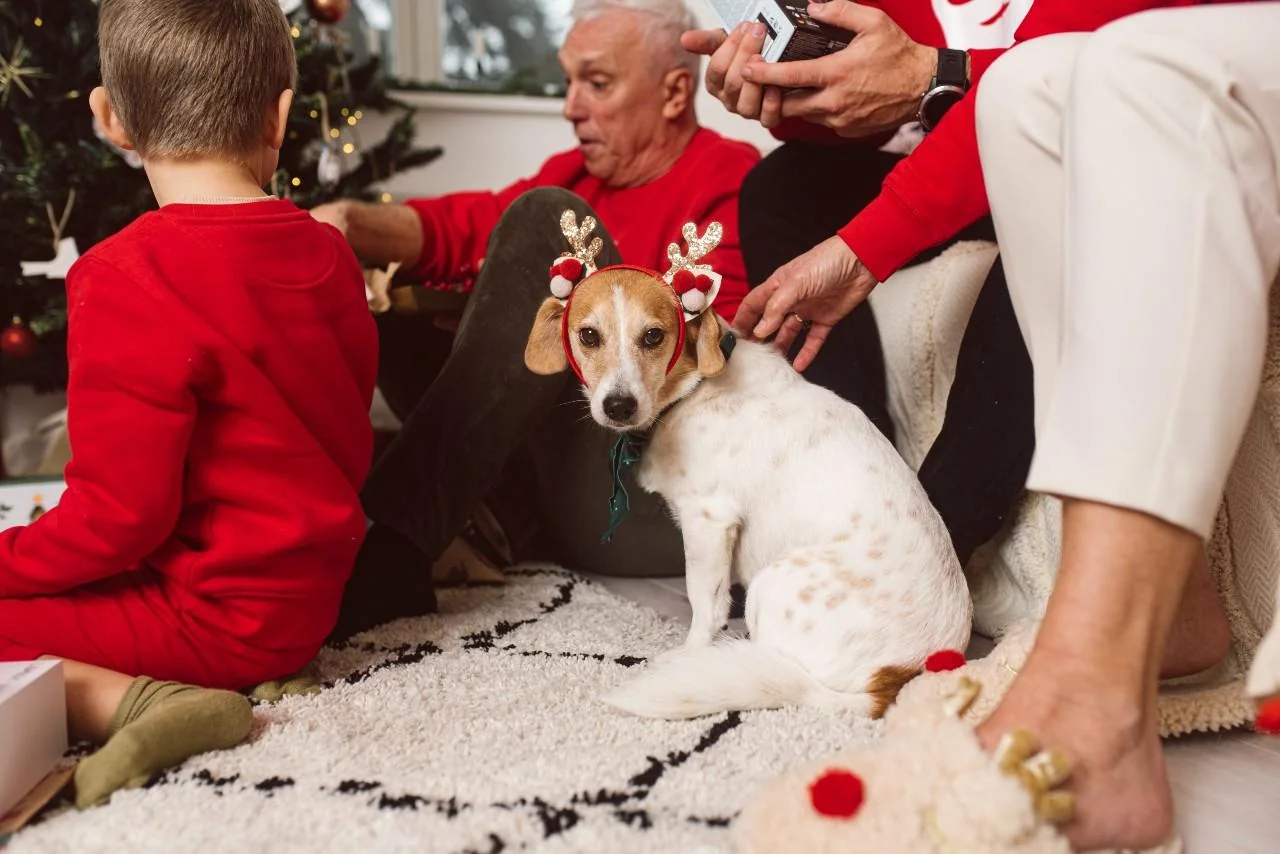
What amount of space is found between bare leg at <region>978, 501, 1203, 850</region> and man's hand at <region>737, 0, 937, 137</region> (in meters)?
0.79

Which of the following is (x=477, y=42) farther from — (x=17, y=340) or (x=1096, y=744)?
(x=1096, y=744)

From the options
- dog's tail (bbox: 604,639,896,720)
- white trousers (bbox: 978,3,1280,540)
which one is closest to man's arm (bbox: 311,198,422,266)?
dog's tail (bbox: 604,639,896,720)

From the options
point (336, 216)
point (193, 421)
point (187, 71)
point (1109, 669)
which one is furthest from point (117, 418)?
point (336, 216)

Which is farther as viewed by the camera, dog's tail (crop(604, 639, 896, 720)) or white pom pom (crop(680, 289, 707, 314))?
white pom pom (crop(680, 289, 707, 314))

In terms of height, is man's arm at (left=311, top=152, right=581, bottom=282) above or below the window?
below

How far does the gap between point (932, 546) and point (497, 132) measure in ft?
8.09

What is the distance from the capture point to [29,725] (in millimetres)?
945

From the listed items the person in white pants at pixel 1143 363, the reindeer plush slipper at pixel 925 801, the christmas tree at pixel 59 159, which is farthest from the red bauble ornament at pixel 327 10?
the reindeer plush slipper at pixel 925 801

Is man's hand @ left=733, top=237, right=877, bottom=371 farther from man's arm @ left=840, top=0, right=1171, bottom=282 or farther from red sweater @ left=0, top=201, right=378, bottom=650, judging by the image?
red sweater @ left=0, top=201, right=378, bottom=650

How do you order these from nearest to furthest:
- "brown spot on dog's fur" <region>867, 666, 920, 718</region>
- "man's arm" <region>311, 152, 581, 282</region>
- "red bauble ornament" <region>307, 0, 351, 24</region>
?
1. "brown spot on dog's fur" <region>867, 666, 920, 718</region>
2. "man's arm" <region>311, 152, 581, 282</region>
3. "red bauble ornament" <region>307, 0, 351, 24</region>

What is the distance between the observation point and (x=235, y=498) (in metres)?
1.15

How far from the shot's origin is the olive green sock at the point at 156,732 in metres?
0.95

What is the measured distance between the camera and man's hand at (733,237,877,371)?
135 cm

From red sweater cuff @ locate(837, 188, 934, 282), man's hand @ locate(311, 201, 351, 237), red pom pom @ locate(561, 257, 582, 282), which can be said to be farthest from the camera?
man's hand @ locate(311, 201, 351, 237)
